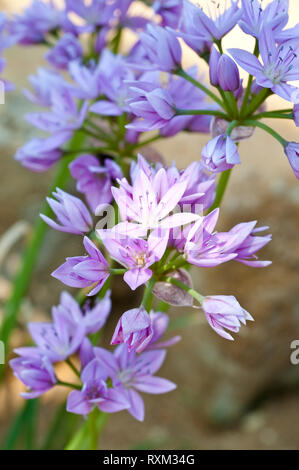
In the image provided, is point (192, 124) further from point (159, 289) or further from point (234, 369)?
point (234, 369)

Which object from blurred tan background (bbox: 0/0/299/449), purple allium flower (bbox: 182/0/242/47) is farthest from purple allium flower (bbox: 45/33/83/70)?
blurred tan background (bbox: 0/0/299/449)

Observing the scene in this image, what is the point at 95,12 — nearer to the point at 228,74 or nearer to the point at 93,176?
the point at 93,176

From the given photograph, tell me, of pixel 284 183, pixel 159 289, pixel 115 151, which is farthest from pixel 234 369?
pixel 159 289

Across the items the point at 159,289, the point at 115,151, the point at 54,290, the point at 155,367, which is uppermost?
the point at 115,151

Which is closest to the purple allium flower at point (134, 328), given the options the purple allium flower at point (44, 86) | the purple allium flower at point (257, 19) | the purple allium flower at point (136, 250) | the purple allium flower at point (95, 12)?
the purple allium flower at point (136, 250)

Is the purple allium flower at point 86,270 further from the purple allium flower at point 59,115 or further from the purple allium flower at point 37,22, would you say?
the purple allium flower at point 37,22

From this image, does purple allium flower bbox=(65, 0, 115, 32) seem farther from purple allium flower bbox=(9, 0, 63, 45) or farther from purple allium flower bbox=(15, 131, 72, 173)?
purple allium flower bbox=(15, 131, 72, 173)

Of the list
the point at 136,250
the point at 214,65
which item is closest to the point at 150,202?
the point at 136,250
